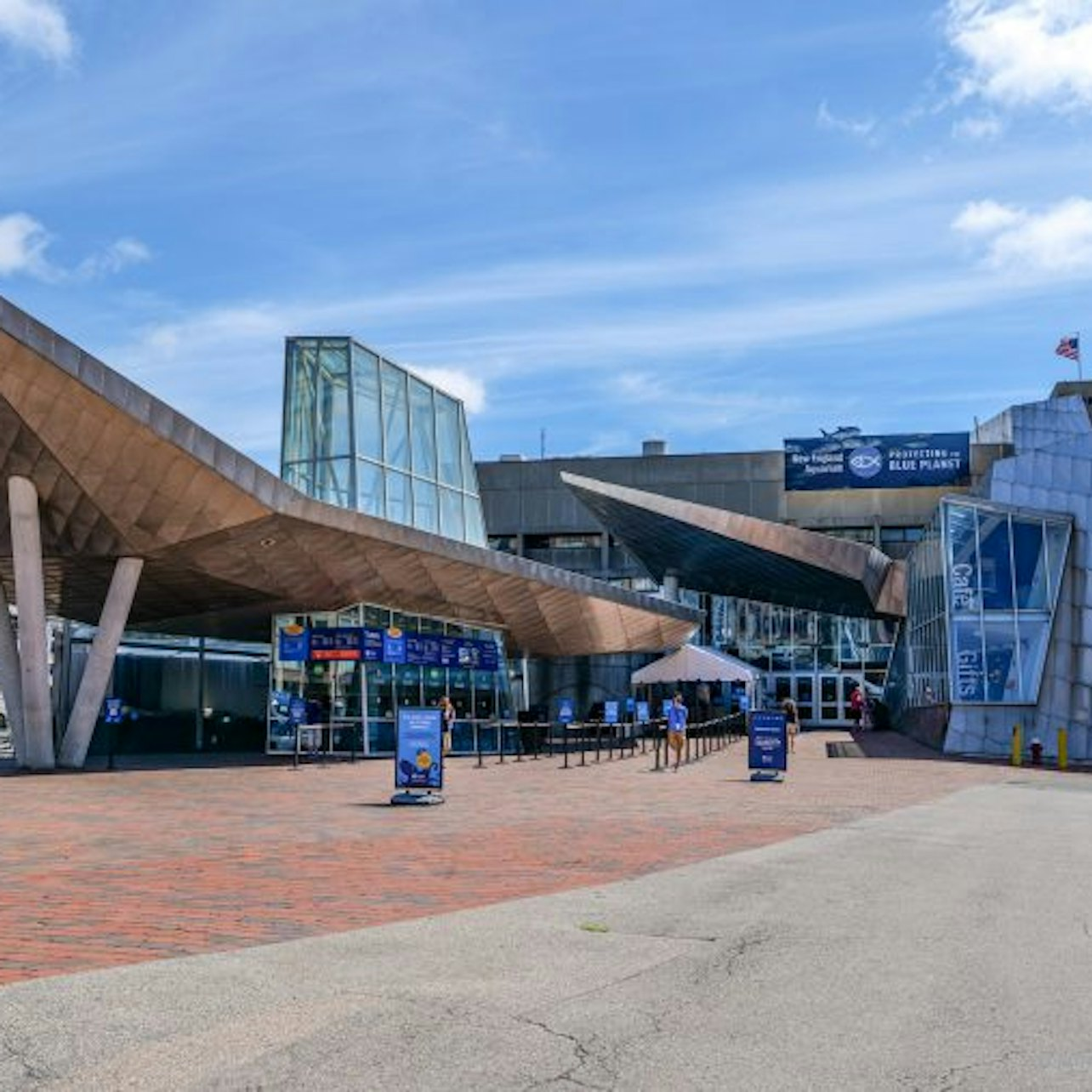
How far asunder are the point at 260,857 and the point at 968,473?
6987cm

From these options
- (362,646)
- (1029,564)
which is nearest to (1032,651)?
(1029,564)

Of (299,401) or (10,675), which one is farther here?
(299,401)

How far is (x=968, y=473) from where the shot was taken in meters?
76.2

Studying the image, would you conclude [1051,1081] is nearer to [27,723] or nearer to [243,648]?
[27,723]

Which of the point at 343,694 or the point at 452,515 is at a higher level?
the point at 452,515

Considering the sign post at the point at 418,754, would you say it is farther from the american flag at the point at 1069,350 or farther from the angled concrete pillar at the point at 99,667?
Result: the american flag at the point at 1069,350

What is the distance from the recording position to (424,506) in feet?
123

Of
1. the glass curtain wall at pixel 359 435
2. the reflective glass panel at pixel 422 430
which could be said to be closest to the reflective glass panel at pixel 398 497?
the glass curtain wall at pixel 359 435

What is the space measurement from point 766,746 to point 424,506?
15.6 metres

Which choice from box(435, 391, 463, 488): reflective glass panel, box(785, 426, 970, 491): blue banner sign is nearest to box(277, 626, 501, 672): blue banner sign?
box(435, 391, 463, 488): reflective glass panel

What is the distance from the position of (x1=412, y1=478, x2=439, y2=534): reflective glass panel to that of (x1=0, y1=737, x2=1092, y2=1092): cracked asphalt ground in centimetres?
2703

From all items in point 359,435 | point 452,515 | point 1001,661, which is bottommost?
point 1001,661

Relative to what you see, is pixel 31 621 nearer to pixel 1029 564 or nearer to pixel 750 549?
pixel 1029 564

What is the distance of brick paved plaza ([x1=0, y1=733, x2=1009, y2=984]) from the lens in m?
8.38
